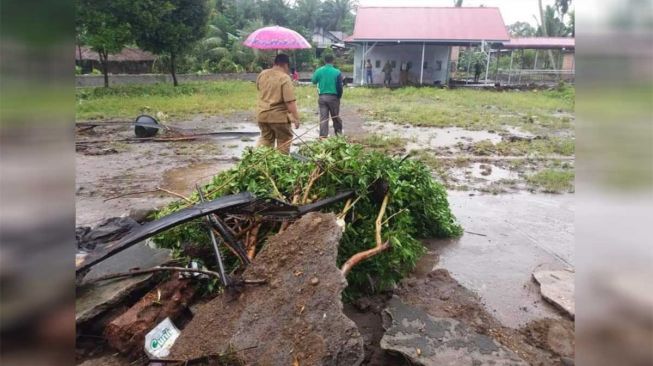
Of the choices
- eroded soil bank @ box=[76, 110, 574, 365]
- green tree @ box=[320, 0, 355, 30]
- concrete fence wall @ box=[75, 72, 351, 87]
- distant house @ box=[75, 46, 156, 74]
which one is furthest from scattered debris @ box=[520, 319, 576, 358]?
green tree @ box=[320, 0, 355, 30]

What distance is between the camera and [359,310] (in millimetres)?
3670

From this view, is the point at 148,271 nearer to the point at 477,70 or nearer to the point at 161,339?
the point at 161,339

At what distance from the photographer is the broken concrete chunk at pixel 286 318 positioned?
8.29 ft

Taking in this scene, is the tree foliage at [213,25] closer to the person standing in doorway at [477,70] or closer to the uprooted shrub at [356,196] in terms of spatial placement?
the uprooted shrub at [356,196]

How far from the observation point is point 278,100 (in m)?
6.66

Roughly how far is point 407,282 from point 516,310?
0.86 metres

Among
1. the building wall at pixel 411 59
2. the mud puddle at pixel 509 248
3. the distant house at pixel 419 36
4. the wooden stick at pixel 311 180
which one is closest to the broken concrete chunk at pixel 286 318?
the wooden stick at pixel 311 180

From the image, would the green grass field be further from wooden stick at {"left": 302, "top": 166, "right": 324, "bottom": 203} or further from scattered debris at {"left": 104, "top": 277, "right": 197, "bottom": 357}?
scattered debris at {"left": 104, "top": 277, "right": 197, "bottom": 357}

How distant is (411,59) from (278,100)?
2351 centimetres

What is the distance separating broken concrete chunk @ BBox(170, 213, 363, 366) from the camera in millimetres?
2525

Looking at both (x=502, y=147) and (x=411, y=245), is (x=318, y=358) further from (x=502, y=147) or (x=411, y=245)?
(x=502, y=147)

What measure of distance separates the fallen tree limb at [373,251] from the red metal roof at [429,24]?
77.5 feet

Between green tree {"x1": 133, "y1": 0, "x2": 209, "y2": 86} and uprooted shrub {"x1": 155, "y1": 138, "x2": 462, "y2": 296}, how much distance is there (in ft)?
55.4

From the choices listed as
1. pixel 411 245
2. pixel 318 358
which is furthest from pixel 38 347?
pixel 411 245
